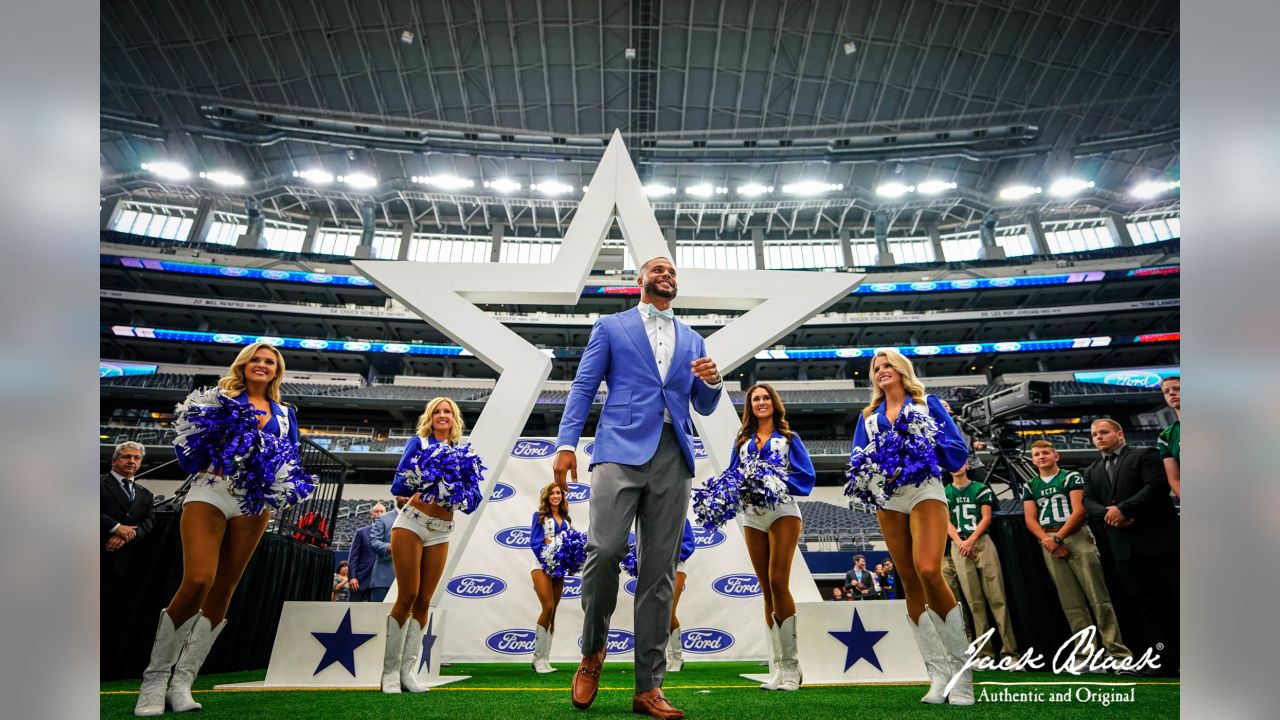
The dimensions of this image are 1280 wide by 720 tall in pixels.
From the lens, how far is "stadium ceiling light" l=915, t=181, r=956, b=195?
33.2 metres

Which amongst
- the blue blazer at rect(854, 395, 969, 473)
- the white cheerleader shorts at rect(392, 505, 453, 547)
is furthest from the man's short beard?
the white cheerleader shorts at rect(392, 505, 453, 547)

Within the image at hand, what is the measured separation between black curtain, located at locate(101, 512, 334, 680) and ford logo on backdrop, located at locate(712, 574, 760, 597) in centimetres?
481

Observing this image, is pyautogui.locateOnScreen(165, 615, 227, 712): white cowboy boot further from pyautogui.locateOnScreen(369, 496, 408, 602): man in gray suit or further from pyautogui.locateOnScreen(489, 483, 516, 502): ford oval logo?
pyautogui.locateOnScreen(489, 483, 516, 502): ford oval logo

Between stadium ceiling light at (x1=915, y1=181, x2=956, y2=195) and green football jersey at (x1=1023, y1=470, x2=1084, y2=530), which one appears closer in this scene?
green football jersey at (x1=1023, y1=470, x2=1084, y2=530)

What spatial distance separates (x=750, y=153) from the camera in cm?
3003

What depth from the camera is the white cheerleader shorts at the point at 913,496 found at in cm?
350

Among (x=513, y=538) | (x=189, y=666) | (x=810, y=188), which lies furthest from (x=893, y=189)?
(x=189, y=666)

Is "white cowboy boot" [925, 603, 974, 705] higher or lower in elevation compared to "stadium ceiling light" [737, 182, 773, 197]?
lower

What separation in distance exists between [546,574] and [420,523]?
2.57 m

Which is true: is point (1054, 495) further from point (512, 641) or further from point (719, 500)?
point (512, 641)

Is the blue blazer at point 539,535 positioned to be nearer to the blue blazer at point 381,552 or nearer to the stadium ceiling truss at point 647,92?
the blue blazer at point 381,552
